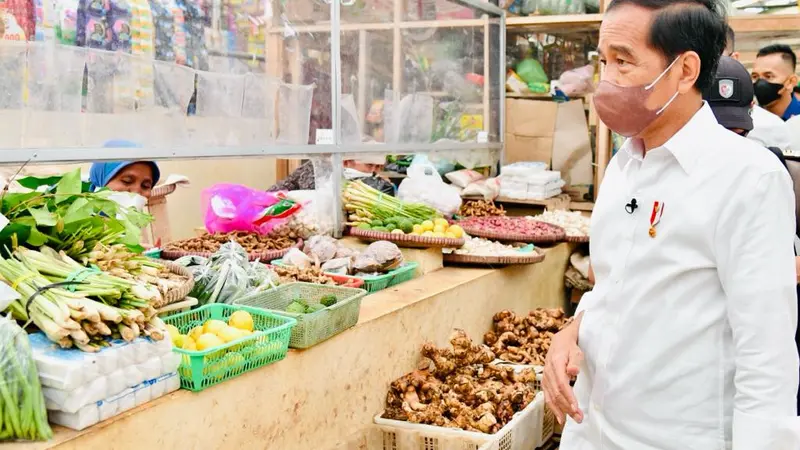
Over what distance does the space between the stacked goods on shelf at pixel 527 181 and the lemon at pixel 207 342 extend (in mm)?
4573

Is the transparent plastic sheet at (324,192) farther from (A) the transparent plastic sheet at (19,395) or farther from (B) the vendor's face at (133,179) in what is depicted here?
(A) the transparent plastic sheet at (19,395)

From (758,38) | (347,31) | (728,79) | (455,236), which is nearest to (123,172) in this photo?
(347,31)

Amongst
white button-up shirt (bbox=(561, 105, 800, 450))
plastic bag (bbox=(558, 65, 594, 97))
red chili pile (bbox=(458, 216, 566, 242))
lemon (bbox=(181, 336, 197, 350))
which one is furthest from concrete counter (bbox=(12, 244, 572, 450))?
plastic bag (bbox=(558, 65, 594, 97))

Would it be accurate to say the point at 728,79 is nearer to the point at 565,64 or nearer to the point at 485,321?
the point at 485,321

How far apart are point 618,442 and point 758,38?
6.27m

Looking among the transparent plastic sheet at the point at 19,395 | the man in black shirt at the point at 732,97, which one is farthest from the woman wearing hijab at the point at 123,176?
the man in black shirt at the point at 732,97

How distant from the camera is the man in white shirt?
62.3 inches

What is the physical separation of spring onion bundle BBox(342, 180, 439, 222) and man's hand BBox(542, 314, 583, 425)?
9.20 ft

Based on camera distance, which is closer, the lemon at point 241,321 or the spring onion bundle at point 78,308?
the spring onion bundle at point 78,308

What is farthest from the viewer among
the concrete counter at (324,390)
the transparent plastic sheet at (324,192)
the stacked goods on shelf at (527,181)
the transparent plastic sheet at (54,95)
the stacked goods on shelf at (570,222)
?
the stacked goods on shelf at (527,181)

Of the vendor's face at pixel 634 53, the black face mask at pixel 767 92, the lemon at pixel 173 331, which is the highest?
the black face mask at pixel 767 92

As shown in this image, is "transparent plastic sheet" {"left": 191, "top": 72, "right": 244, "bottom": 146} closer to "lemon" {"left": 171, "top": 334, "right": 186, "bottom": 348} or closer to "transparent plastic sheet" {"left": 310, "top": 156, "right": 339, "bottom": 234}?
"transparent plastic sheet" {"left": 310, "top": 156, "right": 339, "bottom": 234}

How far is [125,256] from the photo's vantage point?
260cm

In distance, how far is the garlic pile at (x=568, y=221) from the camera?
5.93m
